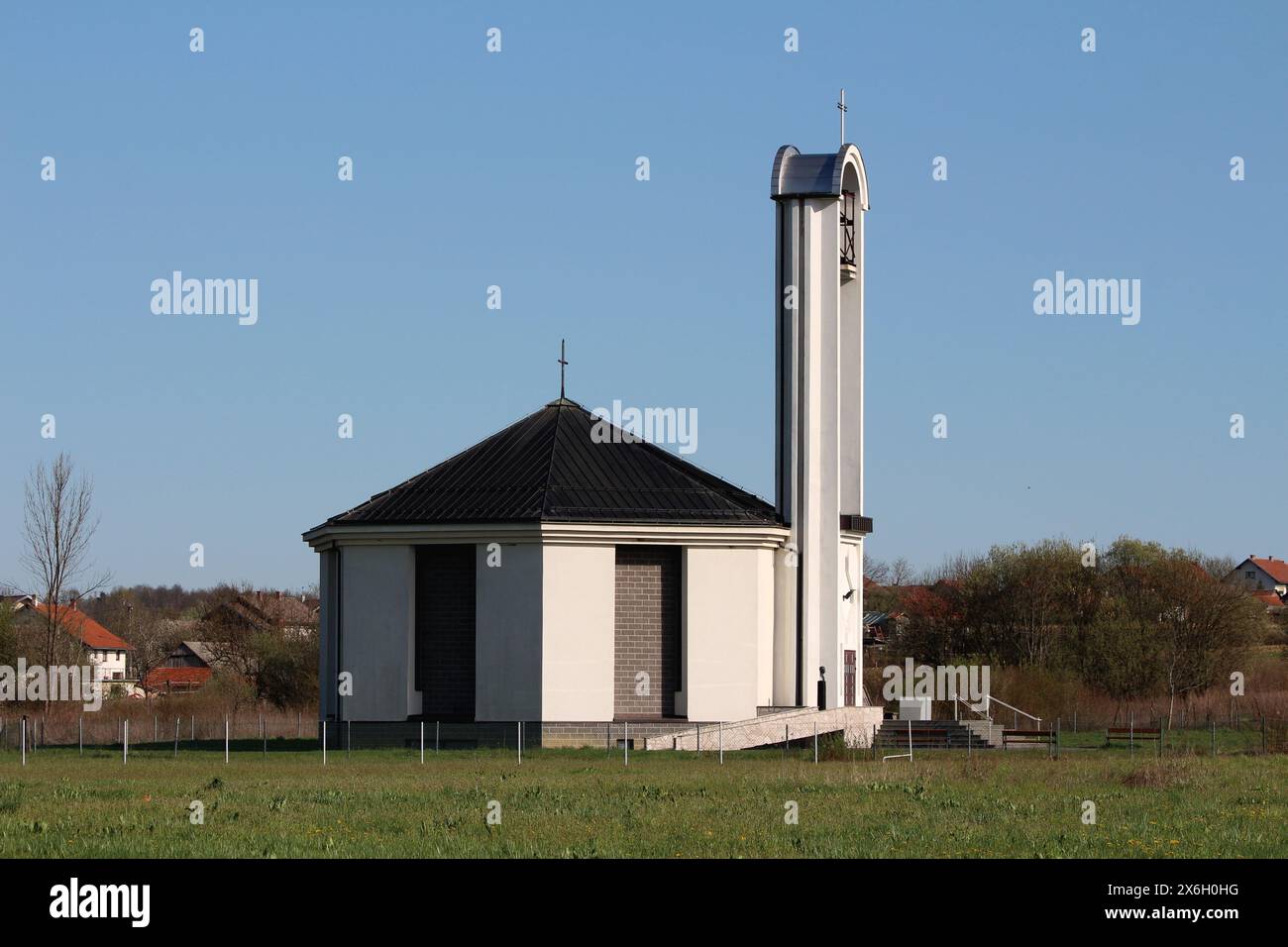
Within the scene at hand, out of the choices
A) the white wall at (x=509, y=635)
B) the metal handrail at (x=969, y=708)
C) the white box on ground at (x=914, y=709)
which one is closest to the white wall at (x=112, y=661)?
the metal handrail at (x=969, y=708)

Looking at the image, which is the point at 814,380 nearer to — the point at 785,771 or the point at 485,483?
the point at 485,483

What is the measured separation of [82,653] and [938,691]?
3500cm

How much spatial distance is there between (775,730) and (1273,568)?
140 metres

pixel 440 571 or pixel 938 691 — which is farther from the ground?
pixel 440 571

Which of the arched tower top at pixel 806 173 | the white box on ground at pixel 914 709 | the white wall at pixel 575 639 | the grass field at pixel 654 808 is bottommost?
the white box on ground at pixel 914 709

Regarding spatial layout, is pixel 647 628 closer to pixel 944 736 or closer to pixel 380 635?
pixel 380 635

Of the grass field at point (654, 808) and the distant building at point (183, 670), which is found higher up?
the grass field at point (654, 808)

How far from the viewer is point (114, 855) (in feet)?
54.9

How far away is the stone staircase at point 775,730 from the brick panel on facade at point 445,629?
5.76m

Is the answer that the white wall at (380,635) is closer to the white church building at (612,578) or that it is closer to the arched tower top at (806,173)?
the white church building at (612,578)

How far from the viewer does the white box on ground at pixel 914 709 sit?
170 ft

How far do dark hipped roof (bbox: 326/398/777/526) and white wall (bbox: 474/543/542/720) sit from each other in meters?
1.14

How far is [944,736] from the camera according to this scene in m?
46.8
